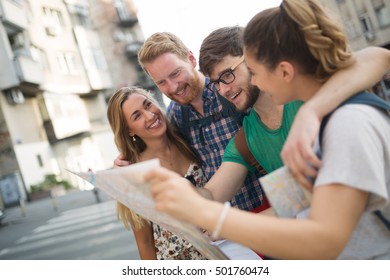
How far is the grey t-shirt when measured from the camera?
730 millimetres

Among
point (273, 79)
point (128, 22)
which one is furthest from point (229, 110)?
point (128, 22)

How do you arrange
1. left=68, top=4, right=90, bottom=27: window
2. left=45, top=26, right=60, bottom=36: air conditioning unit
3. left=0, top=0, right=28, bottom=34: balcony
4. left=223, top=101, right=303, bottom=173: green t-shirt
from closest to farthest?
left=223, top=101, right=303, bottom=173: green t-shirt < left=0, top=0, right=28, bottom=34: balcony < left=45, top=26, right=60, bottom=36: air conditioning unit < left=68, top=4, right=90, bottom=27: window

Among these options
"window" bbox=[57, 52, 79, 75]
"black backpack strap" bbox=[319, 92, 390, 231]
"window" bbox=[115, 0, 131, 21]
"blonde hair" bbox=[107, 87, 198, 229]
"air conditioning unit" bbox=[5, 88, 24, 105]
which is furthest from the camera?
"window" bbox=[115, 0, 131, 21]

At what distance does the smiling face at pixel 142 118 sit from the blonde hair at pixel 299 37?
989 millimetres

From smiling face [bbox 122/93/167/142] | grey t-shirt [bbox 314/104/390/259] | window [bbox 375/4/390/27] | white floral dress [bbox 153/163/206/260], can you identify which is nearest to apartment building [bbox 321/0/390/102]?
window [bbox 375/4/390/27]

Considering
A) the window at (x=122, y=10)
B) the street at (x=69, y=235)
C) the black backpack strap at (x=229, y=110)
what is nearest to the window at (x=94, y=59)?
the window at (x=122, y=10)

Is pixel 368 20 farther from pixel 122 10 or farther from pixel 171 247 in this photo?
pixel 122 10

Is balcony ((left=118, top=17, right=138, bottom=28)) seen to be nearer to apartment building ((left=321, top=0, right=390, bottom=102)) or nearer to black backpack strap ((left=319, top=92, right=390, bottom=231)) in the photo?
apartment building ((left=321, top=0, right=390, bottom=102))

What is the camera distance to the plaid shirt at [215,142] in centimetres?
187

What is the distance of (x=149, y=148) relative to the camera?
6.42 feet

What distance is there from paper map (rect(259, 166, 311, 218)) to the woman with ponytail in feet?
0.09

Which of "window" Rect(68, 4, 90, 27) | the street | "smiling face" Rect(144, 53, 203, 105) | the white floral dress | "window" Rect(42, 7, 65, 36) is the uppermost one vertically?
"window" Rect(68, 4, 90, 27)

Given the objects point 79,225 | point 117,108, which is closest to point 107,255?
point 79,225

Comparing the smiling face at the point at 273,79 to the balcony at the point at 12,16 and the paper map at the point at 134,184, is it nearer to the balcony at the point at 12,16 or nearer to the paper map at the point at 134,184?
the paper map at the point at 134,184
